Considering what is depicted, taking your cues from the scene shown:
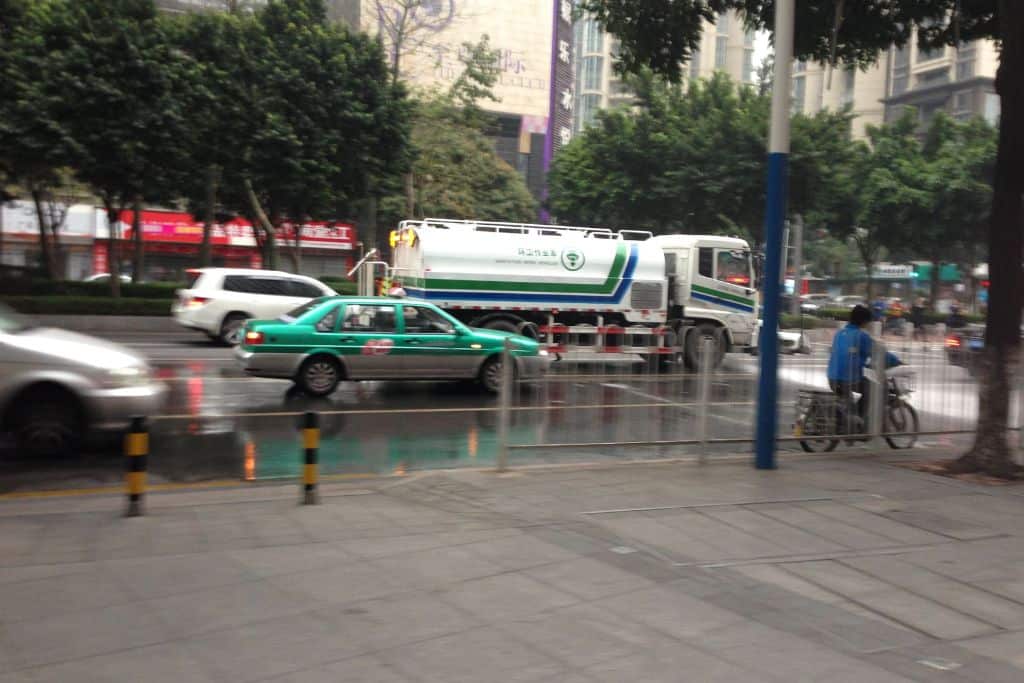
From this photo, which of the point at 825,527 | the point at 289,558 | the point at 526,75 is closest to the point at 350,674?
the point at 289,558

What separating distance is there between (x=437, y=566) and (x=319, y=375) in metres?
8.36

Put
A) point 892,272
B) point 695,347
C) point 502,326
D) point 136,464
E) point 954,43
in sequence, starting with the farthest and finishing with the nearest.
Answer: point 892,272 < point 695,347 < point 502,326 < point 954,43 < point 136,464

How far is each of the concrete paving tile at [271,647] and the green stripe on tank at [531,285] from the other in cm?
1403

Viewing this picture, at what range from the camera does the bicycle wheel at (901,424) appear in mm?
11016

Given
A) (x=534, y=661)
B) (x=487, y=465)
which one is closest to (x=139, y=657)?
(x=534, y=661)

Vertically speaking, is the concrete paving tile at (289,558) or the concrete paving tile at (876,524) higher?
the concrete paving tile at (876,524)

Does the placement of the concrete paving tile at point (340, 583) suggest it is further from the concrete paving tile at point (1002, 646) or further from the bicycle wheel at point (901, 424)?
the bicycle wheel at point (901, 424)

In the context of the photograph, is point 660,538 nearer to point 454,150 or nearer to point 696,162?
point 454,150

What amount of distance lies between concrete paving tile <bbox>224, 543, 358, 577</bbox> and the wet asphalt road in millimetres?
2897

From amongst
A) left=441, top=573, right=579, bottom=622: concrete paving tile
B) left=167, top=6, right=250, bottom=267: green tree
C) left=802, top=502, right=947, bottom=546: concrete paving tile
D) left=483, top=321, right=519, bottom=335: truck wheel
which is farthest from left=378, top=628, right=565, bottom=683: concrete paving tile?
A: left=167, top=6, right=250, bottom=267: green tree

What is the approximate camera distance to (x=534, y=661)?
4422 mm

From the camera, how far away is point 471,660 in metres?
4.42

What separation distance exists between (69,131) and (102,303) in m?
4.97

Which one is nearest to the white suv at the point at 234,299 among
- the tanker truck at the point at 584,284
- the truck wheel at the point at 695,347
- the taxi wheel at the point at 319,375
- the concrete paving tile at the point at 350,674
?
the tanker truck at the point at 584,284
